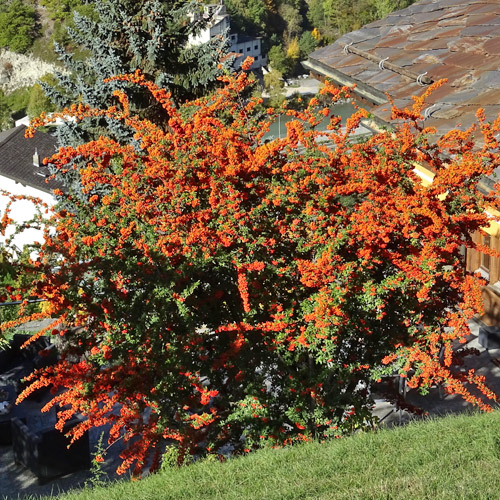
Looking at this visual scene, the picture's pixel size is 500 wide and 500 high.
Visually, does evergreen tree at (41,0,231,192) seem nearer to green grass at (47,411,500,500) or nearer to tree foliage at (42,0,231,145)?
tree foliage at (42,0,231,145)

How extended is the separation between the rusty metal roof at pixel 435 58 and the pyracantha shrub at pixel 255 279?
5.76 feet

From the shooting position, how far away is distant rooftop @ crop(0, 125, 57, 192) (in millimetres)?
33594

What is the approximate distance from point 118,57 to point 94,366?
12.3 m

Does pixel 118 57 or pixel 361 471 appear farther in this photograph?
pixel 118 57

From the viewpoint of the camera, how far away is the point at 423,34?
13492 millimetres

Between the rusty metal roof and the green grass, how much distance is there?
4.50 m

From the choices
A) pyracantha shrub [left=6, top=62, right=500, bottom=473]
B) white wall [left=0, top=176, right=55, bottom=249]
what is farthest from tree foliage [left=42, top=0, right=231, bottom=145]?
white wall [left=0, top=176, right=55, bottom=249]

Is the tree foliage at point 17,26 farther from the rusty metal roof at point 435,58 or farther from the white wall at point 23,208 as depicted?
the rusty metal roof at point 435,58

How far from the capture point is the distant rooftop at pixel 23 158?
33594 mm

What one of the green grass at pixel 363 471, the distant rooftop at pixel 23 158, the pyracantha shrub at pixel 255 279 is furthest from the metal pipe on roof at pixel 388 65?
the distant rooftop at pixel 23 158

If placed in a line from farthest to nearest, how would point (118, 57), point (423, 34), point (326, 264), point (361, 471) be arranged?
point (118, 57), point (423, 34), point (326, 264), point (361, 471)

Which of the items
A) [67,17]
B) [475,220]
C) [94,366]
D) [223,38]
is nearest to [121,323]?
[94,366]

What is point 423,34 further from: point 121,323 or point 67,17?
point 67,17

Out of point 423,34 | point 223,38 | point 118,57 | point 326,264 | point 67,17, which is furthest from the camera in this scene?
point 67,17
